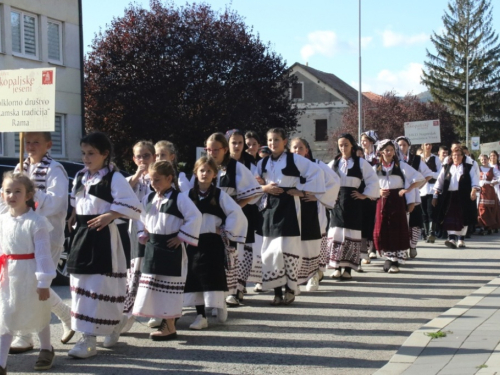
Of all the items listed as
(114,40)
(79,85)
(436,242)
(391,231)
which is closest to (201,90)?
(114,40)

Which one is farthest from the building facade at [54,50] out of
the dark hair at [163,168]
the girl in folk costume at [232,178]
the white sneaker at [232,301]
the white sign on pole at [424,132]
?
the dark hair at [163,168]

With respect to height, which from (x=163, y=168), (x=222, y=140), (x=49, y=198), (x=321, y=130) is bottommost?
(x=49, y=198)

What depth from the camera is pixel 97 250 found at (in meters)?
6.56

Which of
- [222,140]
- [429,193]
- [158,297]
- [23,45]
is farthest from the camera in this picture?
[23,45]

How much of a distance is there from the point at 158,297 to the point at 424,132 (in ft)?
43.0

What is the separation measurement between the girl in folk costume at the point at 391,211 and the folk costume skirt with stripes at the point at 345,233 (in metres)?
0.92

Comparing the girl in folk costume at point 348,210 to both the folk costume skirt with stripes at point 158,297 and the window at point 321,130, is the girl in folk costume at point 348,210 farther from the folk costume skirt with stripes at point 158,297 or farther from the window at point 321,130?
the window at point 321,130

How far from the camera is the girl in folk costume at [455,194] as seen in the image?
16156 mm

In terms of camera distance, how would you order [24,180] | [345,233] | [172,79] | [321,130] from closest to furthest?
[24,180] < [345,233] < [172,79] < [321,130]

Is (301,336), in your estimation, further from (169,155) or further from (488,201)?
(488,201)

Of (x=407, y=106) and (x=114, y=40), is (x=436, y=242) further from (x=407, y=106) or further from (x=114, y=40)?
(x=407, y=106)

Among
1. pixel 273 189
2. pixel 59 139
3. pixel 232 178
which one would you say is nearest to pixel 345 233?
pixel 273 189

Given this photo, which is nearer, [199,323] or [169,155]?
[199,323]

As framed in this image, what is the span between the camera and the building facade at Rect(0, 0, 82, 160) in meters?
26.7
